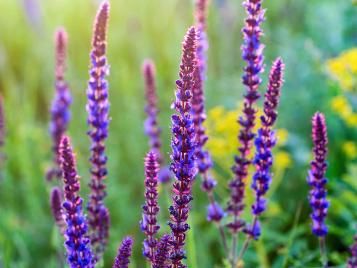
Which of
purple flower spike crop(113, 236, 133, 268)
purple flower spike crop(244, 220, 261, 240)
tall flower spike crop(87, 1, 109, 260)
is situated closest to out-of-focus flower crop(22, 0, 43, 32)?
tall flower spike crop(87, 1, 109, 260)

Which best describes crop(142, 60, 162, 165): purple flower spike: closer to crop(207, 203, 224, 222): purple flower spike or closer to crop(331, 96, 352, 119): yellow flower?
crop(207, 203, 224, 222): purple flower spike

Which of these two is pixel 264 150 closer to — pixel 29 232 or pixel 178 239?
pixel 178 239

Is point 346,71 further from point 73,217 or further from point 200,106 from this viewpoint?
point 73,217

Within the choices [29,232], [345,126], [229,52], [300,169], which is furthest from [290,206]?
[229,52]

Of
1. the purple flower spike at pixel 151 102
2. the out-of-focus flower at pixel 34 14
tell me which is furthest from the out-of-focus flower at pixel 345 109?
the out-of-focus flower at pixel 34 14

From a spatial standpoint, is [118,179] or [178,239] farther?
[118,179]

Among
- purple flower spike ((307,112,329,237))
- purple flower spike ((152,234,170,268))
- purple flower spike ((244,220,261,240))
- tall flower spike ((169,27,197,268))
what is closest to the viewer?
tall flower spike ((169,27,197,268))
